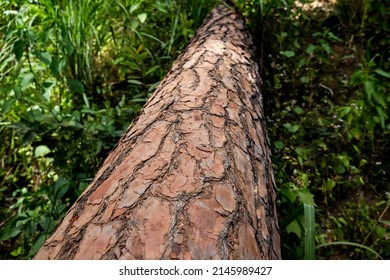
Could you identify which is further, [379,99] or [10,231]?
[379,99]

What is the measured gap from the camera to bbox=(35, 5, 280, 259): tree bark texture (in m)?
0.64

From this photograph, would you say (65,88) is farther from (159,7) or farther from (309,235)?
(309,235)

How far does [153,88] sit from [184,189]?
102 centimetres

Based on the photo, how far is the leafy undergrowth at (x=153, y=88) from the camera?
1.34 meters

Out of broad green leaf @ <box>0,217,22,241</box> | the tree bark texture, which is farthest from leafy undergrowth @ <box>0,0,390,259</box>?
the tree bark texture

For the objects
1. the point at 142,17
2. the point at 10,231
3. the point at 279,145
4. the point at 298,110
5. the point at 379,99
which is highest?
the point at 142,17

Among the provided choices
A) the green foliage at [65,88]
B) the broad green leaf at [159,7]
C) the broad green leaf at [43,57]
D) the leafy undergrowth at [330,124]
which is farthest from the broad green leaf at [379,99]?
the broad green leaf at [43,57]

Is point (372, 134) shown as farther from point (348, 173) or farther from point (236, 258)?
point (236, 258)

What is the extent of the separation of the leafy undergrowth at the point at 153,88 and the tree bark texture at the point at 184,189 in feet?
0.84

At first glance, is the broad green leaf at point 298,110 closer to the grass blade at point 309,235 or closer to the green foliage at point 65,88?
the green foliage at point 65,88

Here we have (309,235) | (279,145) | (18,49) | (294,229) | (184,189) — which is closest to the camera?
(184,189)

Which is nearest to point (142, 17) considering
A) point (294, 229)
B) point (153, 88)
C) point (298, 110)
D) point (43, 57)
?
point (153, 88)

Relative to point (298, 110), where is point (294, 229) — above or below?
below

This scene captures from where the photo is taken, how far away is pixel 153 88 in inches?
66.1
